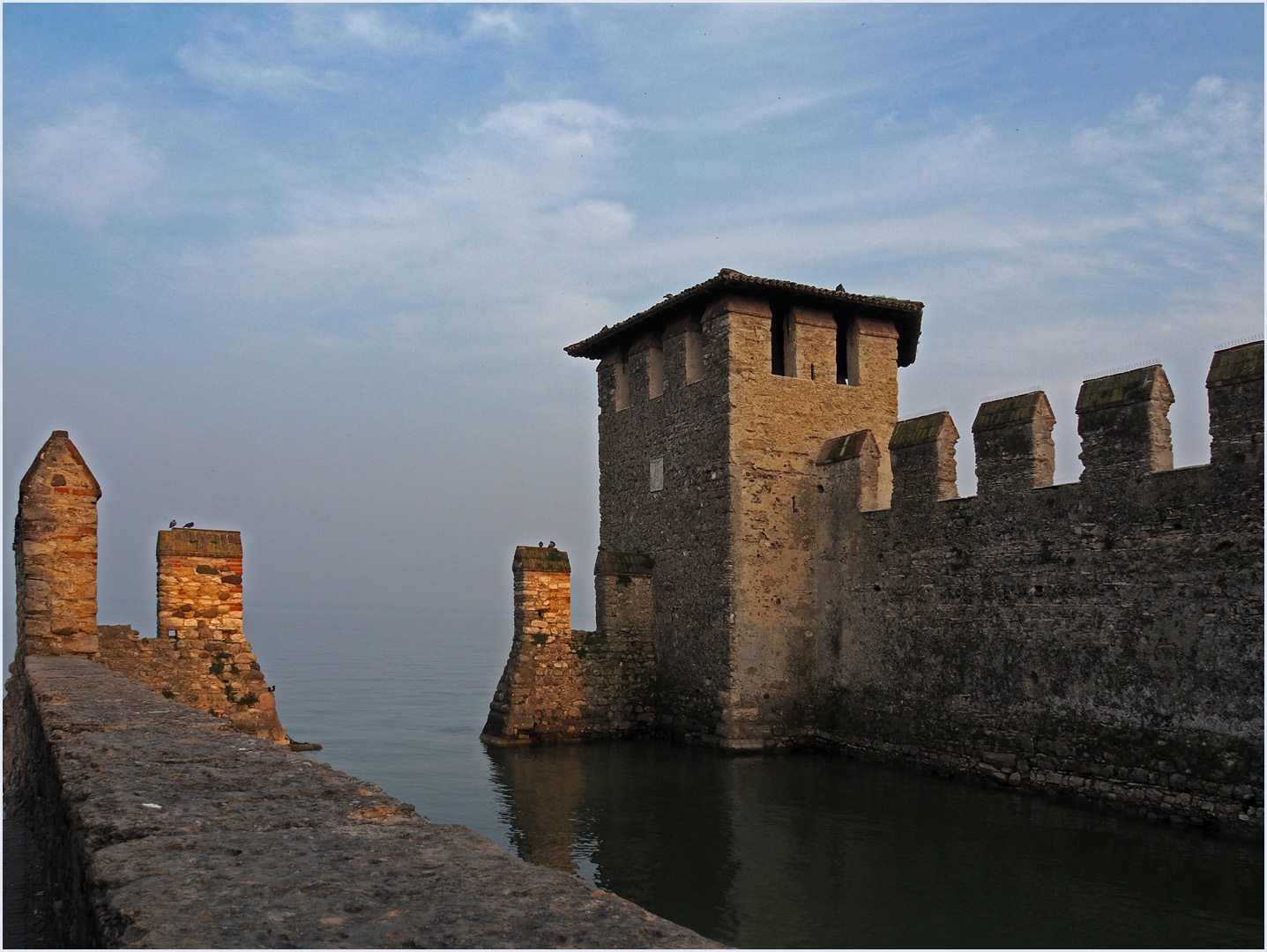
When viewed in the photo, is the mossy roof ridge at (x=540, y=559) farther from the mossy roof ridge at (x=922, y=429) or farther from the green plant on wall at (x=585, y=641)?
the mossy roof ridge at (x=922, y=429)

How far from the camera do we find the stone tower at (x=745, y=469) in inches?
588

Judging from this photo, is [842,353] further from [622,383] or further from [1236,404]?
[1236,404]

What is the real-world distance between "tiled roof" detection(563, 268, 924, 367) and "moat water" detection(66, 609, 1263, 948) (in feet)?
22.5

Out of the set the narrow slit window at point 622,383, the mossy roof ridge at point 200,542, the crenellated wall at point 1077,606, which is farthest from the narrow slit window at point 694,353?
the mossy roof ridge at point 200,542

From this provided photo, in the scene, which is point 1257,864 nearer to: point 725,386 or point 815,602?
point 815,602

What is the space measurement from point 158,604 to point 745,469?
26.3ft

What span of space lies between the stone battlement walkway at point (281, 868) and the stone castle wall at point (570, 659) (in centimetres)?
1103

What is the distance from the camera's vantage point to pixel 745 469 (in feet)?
49.2

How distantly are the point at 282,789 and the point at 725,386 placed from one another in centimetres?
1153

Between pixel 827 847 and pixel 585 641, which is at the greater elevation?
pixel 585 641

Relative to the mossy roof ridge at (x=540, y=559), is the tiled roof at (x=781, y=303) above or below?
above

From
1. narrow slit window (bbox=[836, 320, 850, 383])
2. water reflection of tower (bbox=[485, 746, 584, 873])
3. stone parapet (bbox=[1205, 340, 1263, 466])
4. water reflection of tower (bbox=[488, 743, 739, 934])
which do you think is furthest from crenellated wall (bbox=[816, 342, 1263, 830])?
water reflection of tower (bbox=[485, 746, 584, 873])

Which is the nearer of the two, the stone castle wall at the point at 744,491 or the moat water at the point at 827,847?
the moat water at the point at 827,847

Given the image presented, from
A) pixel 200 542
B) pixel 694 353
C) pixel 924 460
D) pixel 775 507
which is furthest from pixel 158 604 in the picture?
pixel 924 460
